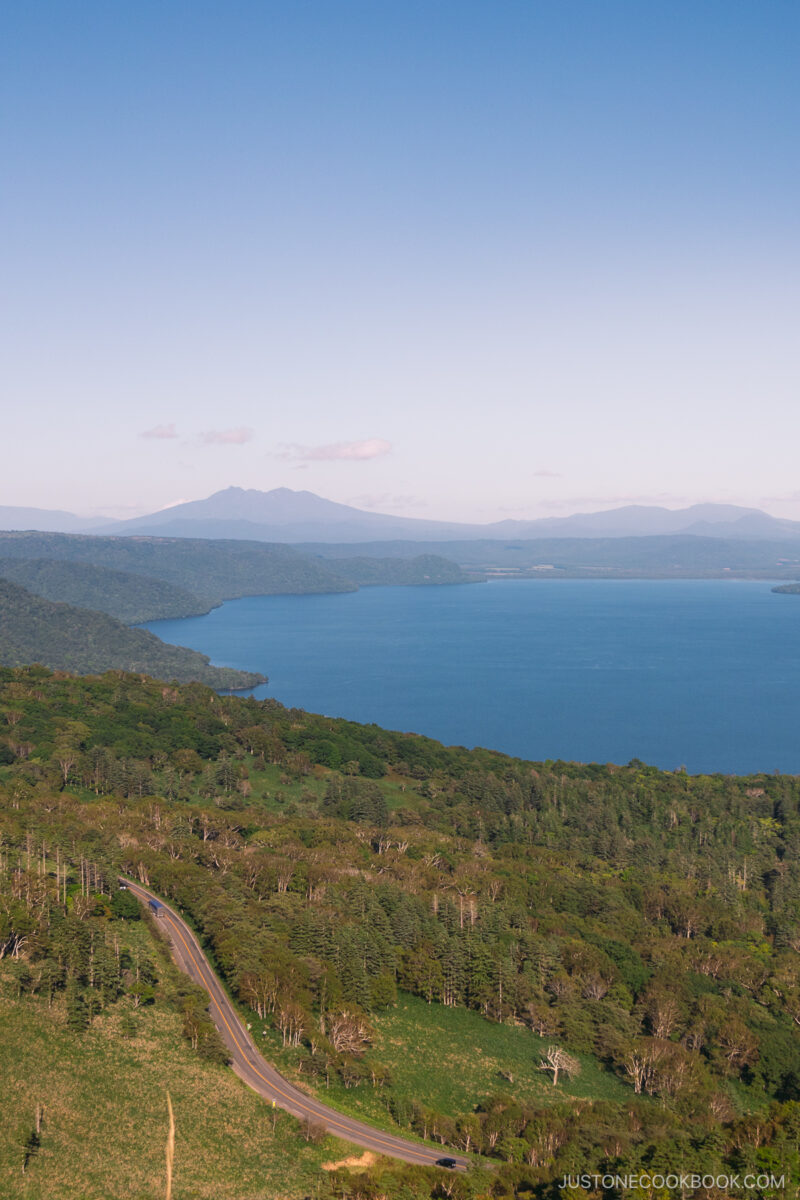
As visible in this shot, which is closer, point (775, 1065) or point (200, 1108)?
point (200, 1108)

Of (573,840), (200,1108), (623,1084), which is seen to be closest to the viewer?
(200,1108)

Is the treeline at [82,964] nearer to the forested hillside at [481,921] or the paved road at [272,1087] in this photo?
the forested hillside at [481,921]

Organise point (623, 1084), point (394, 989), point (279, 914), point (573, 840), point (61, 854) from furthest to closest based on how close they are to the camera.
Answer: point (573, 840), point (61, 854), point (279, 914), point (394, 989), point (623, 1084)

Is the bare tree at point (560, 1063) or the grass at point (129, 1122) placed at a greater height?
the grass at point (129, 1122)

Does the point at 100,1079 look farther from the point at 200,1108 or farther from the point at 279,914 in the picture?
the point at 279,914

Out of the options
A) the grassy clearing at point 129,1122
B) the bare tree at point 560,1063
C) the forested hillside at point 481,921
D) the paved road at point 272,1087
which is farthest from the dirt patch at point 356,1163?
the bare tree at point 560,1063

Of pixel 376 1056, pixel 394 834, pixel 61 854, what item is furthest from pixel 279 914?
pixel 394 834
